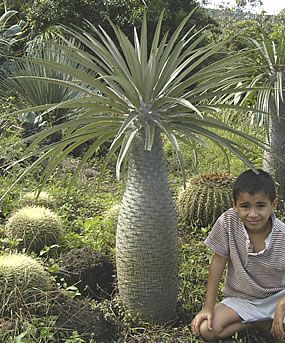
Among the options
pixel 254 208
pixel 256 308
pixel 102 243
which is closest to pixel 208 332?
pixel 256 308

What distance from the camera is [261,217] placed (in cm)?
283

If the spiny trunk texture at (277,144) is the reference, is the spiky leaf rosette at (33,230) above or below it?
below

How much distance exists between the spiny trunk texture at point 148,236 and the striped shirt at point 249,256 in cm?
25

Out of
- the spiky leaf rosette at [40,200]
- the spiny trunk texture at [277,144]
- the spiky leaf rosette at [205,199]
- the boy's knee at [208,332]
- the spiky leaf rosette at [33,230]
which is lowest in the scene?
the boy's knee at [208,332]

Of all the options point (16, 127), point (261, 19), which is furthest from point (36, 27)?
point (261, 19)

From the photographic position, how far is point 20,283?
9.95ft

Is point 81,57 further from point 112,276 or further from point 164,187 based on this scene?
point 112,276

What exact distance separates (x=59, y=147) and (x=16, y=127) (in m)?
4.19

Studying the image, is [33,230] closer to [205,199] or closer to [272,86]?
[205,199]

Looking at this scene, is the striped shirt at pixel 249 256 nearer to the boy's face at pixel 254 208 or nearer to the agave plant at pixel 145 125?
the boy's face at pixel 254 208

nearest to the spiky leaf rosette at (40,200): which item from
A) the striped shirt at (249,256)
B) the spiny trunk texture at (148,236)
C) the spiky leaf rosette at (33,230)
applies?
the spiky leaf rosette at (33,230)

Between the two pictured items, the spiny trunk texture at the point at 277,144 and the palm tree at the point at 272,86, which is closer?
the palm tree at the point at 272,86

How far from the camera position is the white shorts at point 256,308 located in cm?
299

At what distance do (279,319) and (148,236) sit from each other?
2.43ft
